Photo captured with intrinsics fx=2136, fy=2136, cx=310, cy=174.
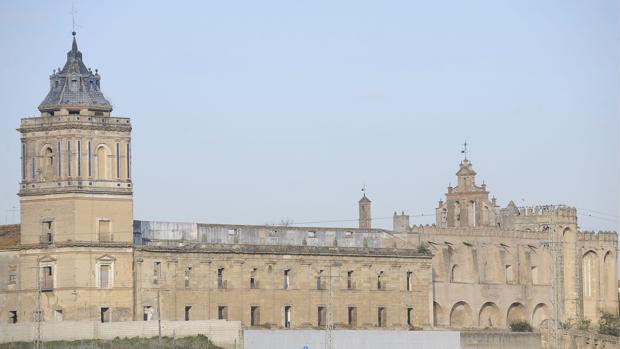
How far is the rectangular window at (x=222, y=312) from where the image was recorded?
11575cm

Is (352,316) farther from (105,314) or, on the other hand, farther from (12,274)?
(12,274)

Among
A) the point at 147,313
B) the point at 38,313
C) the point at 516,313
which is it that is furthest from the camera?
the point at 516,313

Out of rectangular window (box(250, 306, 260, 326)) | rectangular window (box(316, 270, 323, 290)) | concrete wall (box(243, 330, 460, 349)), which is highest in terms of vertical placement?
rectangular window (box(316, 270, 323, 290))

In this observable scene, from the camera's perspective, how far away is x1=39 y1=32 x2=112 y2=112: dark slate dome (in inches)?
4400

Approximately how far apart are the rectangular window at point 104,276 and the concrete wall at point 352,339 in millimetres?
7668

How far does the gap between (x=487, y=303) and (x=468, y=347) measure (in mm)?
12065

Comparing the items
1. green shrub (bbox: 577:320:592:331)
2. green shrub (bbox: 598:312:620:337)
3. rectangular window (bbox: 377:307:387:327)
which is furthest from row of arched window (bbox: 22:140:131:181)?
green shrub (bbox: 598:312:620:337)

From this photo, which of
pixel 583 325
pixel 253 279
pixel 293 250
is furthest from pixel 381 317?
pixel 583 325

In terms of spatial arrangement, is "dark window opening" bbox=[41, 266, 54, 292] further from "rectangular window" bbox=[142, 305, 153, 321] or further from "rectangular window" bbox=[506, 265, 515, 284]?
"rectangular window" bbox=[506, 265, 515, 284]

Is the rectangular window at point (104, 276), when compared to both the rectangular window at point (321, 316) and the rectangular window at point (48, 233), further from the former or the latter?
the rectangular window at point (321, 316)

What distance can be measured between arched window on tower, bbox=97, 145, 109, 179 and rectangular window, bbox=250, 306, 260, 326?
1188 cm

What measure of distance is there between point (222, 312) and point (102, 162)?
Answer: 10955 millimetres

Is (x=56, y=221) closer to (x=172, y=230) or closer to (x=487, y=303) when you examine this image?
(x=172, y=230)

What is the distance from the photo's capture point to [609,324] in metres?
138
